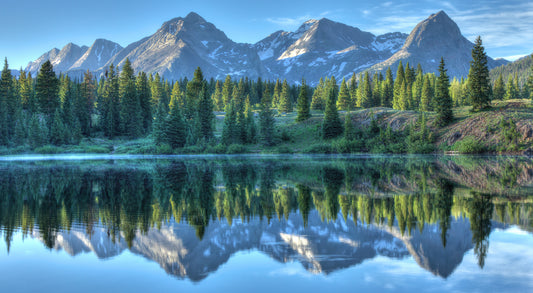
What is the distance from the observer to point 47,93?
312ft

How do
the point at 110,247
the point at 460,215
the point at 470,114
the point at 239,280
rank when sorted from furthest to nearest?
the point at 470,114 < the point at 460,215 < the point at 110,247 < the point at 239,280

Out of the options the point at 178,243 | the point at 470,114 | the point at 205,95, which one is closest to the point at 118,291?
the point at 178,243

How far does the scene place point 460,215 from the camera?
43.1ft

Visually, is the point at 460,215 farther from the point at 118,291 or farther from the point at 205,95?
the point at 205,95

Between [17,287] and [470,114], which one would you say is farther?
[470,114]

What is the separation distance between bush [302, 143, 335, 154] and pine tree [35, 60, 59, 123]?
203 ft

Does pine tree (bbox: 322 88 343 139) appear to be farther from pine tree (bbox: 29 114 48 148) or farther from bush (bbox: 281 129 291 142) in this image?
pine tree (bbox: 29 114 48 148)

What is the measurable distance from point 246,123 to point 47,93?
49.2 metres

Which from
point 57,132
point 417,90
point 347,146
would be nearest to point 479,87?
point 347,146

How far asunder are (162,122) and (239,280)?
77373 millimetres

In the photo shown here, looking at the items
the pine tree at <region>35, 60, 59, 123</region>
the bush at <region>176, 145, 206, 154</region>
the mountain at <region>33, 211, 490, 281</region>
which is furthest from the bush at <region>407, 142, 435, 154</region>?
the pine tree at <region>35, 60, 59, 123</region>

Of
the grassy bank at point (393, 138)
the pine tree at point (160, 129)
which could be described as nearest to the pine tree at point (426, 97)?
the grassy bank at point (393, 138)

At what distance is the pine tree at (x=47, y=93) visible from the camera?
94.3m

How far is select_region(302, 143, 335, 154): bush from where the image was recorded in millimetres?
79812
